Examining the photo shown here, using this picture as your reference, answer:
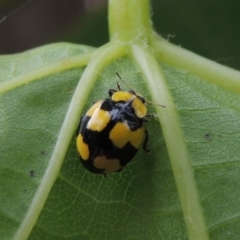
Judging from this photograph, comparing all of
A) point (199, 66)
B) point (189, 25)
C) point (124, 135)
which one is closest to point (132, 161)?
point (124, 135)

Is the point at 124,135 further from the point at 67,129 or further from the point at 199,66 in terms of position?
the point at 199,66

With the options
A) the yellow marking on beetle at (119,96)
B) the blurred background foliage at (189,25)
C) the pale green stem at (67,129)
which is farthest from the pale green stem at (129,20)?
the blurred background foliage at (189,25)

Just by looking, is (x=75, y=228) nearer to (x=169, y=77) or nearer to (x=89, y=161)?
(x=89, y=161)

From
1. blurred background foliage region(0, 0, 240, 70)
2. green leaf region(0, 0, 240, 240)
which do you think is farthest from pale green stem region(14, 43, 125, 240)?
blurred background foliage region(0, 0, 240, 70)

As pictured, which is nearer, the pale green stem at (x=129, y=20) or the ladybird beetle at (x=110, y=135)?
the ladybird beetle at (x=110, y=135)

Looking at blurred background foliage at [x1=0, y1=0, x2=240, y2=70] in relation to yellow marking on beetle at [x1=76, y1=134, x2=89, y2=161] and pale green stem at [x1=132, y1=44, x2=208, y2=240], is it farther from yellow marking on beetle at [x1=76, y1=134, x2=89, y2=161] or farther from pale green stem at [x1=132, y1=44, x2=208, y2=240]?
yellow marking on beetle at [x1=76, y1=134, x2=89, y2=161]

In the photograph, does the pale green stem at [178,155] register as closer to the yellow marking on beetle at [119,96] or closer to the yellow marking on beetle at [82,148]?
the yellow marking on beetle at [119,96]
